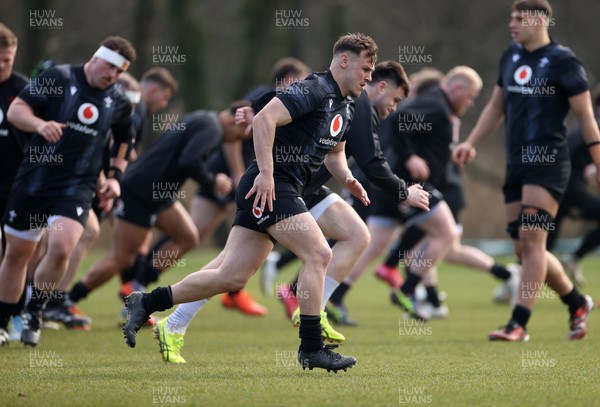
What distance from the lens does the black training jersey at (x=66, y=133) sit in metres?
7.77

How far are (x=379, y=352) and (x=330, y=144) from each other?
1.98 meters

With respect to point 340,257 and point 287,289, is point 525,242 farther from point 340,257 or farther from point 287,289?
point 287,289

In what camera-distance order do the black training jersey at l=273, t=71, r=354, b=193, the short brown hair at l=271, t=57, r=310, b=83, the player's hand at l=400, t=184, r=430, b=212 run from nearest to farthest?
the black training jersey at l=273, t=71, r=354, b=193, the player's hand at l=400, t=184, r=430, b=212, the short brown hair at l=271, t=57, r=310, b=83

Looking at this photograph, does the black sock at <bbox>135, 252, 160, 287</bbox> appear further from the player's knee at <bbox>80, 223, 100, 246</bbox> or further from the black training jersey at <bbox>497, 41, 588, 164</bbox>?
the black training jersey at <bbox>497, 41, 588, 164</bbox>

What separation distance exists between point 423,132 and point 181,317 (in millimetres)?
4604

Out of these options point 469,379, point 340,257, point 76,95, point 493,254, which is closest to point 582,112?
point 340,257

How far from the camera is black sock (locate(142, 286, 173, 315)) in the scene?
6598 mm

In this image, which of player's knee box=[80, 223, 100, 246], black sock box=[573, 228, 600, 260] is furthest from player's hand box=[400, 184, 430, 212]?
black sock box=[573, 228, 600, 260]

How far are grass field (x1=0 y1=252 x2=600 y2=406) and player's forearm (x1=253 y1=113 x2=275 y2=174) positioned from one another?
1284 mm

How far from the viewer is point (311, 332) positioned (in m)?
6.29

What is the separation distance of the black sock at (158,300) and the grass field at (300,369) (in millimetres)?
400

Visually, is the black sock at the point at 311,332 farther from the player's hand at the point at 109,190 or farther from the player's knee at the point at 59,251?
the player's hand at the point at 109,190

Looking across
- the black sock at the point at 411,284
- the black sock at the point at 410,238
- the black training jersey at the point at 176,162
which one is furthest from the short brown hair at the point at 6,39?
the black sock at the point at 410,238

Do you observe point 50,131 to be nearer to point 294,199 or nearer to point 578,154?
point 294,199
